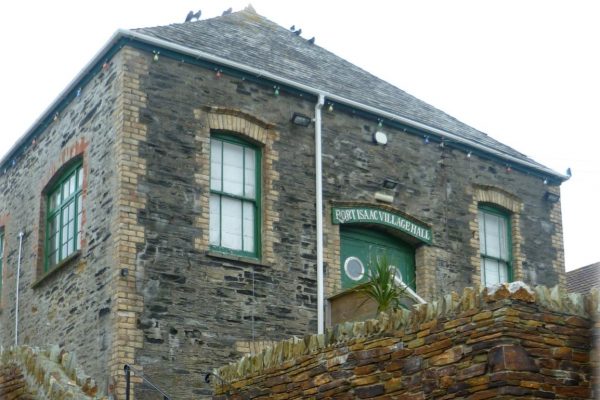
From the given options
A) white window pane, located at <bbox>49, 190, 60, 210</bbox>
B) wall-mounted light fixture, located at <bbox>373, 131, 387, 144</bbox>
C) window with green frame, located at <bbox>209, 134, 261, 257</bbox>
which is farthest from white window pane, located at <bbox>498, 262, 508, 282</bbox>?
white window pane, located at <bbox>49, 190, 60, 210</bbox>

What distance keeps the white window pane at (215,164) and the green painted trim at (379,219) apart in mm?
2158

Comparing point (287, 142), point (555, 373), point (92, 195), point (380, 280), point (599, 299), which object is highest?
point (287, 142)

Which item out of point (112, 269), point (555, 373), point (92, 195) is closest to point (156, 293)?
point (112, 269)

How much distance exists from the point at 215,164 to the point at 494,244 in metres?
6.22

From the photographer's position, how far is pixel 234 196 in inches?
688

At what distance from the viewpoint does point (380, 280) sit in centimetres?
1330

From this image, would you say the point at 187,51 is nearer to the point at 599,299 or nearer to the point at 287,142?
the point at 287,142

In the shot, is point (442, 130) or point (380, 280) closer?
point (380, 280)

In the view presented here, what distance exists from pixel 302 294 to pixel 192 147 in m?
2.97

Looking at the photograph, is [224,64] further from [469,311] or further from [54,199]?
[469,311]

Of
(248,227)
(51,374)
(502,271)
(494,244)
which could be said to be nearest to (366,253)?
(248,227)

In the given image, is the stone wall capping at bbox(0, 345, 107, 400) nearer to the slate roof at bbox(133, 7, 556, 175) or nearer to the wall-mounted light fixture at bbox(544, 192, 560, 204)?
the slate roof at bbox(133, 7, 556, 175)

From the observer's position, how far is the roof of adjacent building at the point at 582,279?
22.7m

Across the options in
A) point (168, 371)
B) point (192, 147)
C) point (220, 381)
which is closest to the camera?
point (220, 381)
